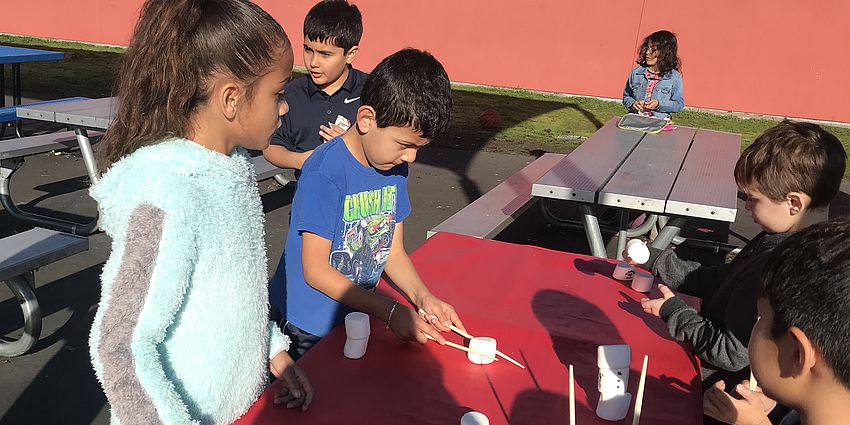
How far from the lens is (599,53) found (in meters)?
13.8

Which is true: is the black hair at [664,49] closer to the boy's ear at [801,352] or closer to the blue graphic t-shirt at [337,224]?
the blue graphic t-shirt at [337,224]

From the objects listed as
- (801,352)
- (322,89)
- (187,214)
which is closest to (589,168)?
(322,89)

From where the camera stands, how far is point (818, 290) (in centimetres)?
123

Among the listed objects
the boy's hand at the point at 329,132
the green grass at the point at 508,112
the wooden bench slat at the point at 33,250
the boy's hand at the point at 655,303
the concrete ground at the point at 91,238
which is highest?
the boy's hand at the point at 329,132

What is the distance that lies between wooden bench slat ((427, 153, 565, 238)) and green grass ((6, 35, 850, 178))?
342cm

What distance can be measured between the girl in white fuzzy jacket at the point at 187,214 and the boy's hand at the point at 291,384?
0.27ft

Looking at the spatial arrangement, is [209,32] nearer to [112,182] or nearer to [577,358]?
[112,182]

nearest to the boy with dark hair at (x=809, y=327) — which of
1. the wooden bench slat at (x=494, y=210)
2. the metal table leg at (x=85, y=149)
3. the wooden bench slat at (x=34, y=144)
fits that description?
the wooden bench slat at (x=494, y=210)

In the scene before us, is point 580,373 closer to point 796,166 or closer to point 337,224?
point 337,224

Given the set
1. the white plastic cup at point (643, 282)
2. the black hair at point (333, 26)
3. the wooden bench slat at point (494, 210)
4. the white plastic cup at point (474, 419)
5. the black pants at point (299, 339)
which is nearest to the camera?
the white plastic cup at point (474, 419)

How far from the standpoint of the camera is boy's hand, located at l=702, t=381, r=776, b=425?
177 cm

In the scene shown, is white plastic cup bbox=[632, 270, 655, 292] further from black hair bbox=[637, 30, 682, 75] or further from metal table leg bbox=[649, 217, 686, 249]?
black hair bbox=[637, 30, 682, 75]

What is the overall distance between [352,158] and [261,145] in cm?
70

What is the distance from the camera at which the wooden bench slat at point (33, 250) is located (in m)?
3.50
